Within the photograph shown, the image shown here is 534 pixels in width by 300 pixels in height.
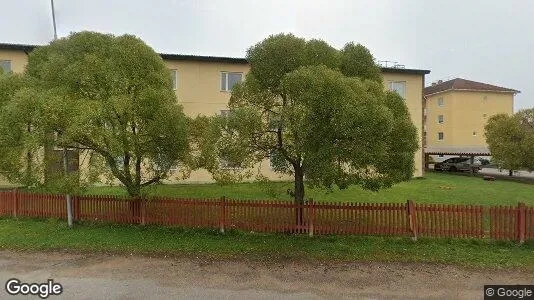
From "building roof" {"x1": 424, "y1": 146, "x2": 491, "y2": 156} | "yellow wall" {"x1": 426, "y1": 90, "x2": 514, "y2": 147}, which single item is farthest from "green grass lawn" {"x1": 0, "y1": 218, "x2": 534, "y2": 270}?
"yellow wall" {"x1": 426, "y1": 90, "x2": 514, "y2": 147}

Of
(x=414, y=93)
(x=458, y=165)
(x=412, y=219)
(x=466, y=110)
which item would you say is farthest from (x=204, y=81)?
(x=466, y=110)

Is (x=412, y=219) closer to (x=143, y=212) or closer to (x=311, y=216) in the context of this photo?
(x=311, y=216)

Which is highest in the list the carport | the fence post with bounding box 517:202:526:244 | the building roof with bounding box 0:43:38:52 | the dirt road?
the building roof with bounding box 0:43:38:52

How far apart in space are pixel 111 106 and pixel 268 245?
541 cm

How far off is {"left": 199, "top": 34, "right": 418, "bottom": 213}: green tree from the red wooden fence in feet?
2.75

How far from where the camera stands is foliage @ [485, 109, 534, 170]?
24.6 metres

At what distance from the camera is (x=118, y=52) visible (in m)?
9.75

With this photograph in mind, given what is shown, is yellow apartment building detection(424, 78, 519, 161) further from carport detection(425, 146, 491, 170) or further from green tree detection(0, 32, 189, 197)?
green tree detection(0, 32, 189, 197)

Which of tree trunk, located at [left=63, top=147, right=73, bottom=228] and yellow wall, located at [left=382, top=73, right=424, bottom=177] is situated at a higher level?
yellow wall, located at [left=382, top=73, right=424, bottom=177]

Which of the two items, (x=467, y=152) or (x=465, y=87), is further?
(x=465, y=87)

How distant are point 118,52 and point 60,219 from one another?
619 cm

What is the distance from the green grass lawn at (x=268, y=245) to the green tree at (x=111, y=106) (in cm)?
182

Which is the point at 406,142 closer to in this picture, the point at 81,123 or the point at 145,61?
the point at 145,61

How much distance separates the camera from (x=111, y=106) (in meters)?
9.06
